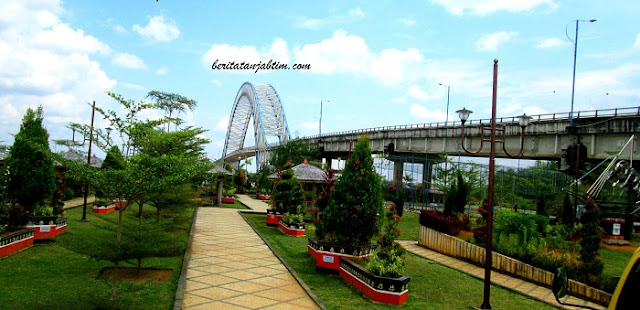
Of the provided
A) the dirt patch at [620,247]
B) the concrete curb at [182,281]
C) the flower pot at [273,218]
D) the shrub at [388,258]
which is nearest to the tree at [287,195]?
the flower pot at [273,218]

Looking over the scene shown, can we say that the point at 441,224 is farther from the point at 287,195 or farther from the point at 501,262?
the point at 287,195

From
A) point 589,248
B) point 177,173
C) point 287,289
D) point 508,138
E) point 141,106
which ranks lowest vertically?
point 287,289

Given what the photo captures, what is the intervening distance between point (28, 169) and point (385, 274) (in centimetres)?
1079

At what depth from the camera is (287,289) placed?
9.12 m

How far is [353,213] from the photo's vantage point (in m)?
11.0

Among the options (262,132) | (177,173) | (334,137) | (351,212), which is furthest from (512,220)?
(262,132)

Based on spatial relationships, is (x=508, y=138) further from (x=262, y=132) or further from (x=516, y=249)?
(x=262, y=132)

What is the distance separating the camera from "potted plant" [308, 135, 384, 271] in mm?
10977

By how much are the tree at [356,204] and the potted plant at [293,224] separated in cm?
597

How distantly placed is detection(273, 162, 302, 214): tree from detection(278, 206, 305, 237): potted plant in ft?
1.67

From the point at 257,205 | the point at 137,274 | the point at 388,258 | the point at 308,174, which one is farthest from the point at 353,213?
the point at 257,205

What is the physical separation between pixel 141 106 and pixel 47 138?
13.7 feet

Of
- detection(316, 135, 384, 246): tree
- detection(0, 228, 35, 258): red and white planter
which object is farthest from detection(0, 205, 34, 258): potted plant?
detection(316, 135, 384, 246): tree

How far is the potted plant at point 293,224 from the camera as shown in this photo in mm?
17250
